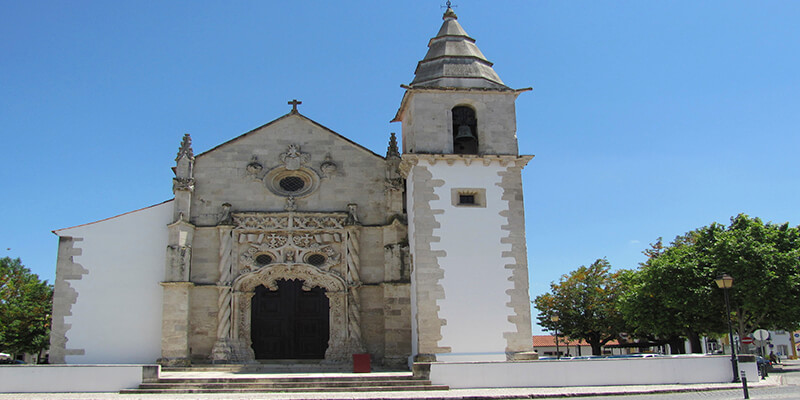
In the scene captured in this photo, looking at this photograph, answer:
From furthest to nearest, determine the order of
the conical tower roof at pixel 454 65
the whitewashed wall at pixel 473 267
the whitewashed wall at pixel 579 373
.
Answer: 1. the conical tower roof at pixel 454 65
2. the whitewashed wall at pixel 473 267
3. the whitewashed wall at pixel 579 373

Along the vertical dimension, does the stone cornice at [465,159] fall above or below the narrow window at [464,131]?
below

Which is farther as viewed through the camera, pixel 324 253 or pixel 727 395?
pixel 324 253

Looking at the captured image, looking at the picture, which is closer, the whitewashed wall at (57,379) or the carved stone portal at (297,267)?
the whitewashed wall at (57,379)

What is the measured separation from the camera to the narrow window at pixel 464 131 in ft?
71.3

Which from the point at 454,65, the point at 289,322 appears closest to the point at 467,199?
the point at 454,65

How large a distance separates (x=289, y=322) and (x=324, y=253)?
2347 millimetres

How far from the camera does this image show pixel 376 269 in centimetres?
2167

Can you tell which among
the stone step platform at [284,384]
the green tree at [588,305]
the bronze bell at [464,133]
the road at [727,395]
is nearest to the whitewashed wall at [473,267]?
the bronze bell at [464,133]

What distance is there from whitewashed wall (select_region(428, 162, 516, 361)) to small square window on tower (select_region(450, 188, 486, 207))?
0.33 ft

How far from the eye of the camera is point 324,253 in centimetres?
2158

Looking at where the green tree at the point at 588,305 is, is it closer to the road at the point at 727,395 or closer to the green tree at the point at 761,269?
the green tree at the point at 761,269

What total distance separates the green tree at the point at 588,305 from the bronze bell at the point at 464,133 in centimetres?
1777

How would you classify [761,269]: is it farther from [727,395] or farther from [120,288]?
[120,288]

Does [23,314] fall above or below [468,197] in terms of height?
below
